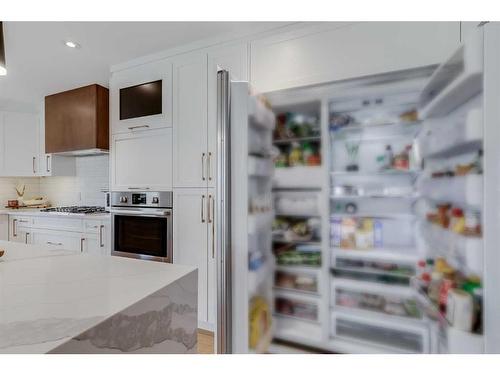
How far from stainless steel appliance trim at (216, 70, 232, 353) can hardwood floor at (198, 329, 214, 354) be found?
893mm

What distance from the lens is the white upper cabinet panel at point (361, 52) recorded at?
2.12 ft

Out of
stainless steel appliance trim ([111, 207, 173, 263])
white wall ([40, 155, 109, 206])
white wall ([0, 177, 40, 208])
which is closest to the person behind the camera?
stainless steel appliance trim ([111, 207, 173, 263])

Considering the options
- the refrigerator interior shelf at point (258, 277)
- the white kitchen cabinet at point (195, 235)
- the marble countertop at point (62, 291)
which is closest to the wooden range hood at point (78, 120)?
the white kitchen cabinet at point (195, 235)

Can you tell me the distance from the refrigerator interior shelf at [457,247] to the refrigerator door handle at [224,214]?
54 centimetres

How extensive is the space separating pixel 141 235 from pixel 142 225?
0.08m

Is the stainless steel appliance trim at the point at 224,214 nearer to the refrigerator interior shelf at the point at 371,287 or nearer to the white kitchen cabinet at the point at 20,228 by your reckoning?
the refrigerator interior shelf at the point at 371,287

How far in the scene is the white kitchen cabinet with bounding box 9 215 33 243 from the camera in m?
2.88

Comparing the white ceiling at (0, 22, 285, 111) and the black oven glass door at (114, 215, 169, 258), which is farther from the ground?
the white ceiling at (0, 22, 285, 111)

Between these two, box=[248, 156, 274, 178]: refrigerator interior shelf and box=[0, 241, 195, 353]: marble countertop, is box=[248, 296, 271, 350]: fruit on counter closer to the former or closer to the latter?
box=[0, 241, 195, 353]: marble countertop

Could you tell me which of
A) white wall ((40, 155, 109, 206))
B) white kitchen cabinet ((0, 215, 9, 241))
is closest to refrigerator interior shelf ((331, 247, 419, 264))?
white wall ((40, 155, 109, 206))

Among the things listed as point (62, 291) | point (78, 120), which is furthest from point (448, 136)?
point (78, 120)

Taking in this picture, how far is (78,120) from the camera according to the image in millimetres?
2529
